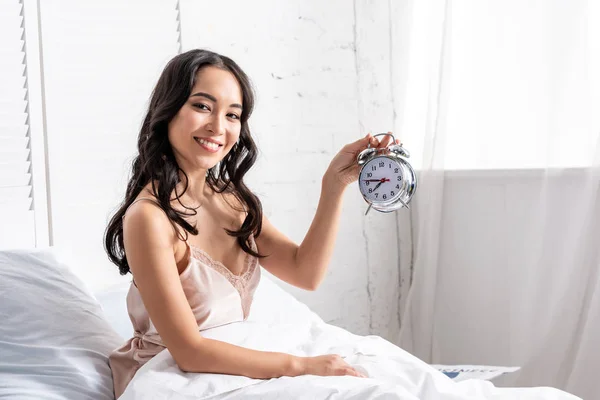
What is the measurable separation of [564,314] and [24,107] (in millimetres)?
1879

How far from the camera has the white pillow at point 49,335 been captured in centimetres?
144

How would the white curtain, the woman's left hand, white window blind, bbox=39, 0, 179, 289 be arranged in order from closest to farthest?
the woman's left hand → white window blind, bbox=39, 0, 179, 289 → the white curtain

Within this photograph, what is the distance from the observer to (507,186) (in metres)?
2.76

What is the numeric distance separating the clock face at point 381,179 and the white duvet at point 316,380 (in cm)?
32

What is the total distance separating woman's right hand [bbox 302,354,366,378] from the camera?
1.34 meters

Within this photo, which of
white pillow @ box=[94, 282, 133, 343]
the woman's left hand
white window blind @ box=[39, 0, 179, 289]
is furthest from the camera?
white window blind @ box=[39, 0, 179, 289]

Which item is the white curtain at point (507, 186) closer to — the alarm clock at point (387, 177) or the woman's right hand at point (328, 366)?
the alarm clock at point (387, 177)

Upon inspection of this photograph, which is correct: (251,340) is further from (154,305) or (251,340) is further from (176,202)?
(176,202)

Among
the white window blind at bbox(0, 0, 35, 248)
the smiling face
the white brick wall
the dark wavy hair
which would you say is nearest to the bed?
the dark wavy hair

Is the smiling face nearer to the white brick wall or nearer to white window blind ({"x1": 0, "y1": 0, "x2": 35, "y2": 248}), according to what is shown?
white window blind ({"x1": 0, "y1": 0, "x2": 35, "y2": 248})

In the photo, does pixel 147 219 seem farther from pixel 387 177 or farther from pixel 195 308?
pixel 387 177

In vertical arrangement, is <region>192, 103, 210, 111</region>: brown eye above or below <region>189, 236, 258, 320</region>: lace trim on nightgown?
above

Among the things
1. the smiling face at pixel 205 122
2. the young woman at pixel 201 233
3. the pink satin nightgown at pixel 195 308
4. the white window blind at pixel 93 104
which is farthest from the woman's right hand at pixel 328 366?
the white window blind at pixel 93 104

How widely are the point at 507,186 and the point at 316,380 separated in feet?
5.70
